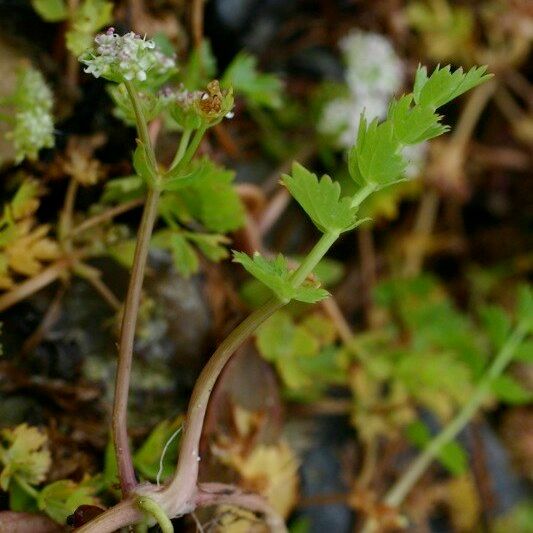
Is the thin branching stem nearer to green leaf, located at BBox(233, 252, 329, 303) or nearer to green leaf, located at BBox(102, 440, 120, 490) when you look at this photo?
green leaf, located at BBox(102, 440, 120, 490)

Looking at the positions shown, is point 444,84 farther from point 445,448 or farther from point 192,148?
point 445,448

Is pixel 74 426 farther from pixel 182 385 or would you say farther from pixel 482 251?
pixel 482 251

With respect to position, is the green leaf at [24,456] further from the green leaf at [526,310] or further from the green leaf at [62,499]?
the green leaf at [526,310]

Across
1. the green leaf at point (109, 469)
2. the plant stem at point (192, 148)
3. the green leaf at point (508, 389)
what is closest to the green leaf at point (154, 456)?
the green leaf at point (109, 469)

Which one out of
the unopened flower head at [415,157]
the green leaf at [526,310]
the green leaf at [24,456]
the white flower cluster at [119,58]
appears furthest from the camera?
the unopened flower head at [415,157]

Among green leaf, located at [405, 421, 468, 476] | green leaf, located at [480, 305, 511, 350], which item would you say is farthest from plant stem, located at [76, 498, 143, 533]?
green leaf, located at [480, 305, 511, 350]

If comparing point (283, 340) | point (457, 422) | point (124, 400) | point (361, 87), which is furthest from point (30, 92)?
point (457, 422)
